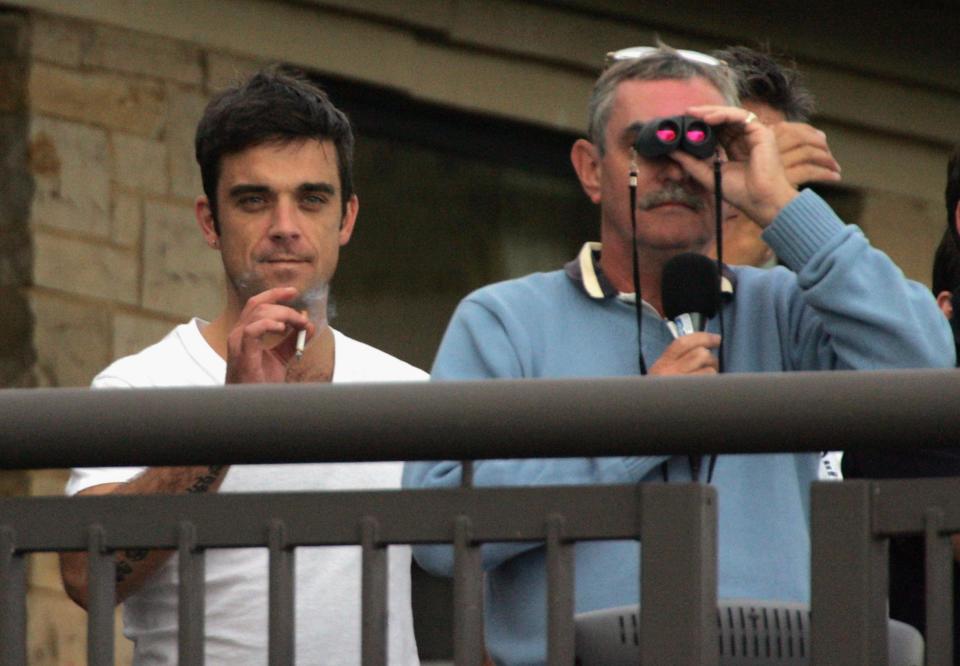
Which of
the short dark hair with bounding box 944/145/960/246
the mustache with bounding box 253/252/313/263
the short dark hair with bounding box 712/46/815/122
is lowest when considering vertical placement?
the mustache with bounding box 253/252/313/263

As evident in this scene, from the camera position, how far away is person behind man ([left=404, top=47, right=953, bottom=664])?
10.6 ft

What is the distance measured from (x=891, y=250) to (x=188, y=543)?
5.48 metres

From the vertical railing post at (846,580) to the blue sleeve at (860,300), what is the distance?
2.54ft

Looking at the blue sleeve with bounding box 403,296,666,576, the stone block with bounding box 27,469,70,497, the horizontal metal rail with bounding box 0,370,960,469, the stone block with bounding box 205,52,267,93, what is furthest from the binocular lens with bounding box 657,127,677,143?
the stone block with bounding box 205,52,267,93

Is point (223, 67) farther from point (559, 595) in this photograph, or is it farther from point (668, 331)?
point (559, 595)

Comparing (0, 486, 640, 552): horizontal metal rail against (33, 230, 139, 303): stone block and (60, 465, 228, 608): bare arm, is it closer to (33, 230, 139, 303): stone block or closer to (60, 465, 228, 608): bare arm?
(60, 465, 228, 608): bare arm

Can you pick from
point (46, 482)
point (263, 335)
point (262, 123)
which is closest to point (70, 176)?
point (46, 482)

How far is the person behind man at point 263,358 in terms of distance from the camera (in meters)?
3.44

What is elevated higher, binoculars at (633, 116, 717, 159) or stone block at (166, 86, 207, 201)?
stone block at (166, 86, 207, 201)

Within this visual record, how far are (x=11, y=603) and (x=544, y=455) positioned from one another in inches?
27.1

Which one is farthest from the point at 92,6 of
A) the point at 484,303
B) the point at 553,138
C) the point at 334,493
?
the point at 334,493

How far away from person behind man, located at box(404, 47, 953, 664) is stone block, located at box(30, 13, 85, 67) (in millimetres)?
2640

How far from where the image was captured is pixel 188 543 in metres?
2.69

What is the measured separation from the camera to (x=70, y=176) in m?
6.07
